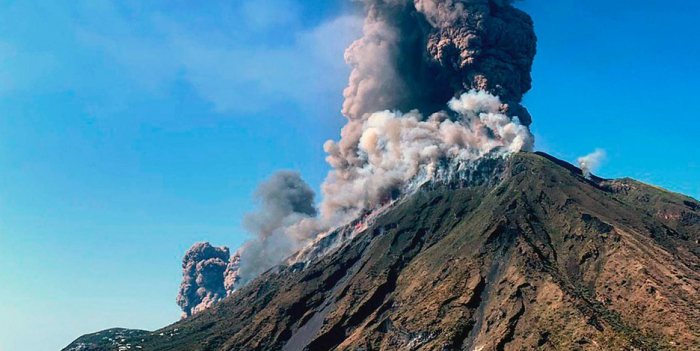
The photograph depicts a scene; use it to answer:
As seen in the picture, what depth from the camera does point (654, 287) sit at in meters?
128

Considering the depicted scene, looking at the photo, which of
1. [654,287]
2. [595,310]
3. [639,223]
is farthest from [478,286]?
[639,223]

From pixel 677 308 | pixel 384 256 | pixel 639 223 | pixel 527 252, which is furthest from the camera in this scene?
pixel 384 256

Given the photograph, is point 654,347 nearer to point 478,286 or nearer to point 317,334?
point 478,286

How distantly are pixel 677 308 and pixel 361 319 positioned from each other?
278 feet

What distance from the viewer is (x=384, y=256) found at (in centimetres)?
19888

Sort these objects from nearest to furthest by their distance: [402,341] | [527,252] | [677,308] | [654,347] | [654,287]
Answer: [654,347] < [677,308] < [654,287] < [402,341] < [527,252]

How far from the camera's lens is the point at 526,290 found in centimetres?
14200

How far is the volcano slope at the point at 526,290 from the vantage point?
122625mm

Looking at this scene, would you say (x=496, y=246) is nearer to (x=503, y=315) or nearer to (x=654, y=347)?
(x=503, y=315)

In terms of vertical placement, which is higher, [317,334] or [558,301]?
[317,334]

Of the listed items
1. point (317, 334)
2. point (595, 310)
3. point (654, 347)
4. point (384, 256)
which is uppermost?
point (384, 256)

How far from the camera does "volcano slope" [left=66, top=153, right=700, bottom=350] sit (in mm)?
122625

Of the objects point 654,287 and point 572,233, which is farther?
point 572,233

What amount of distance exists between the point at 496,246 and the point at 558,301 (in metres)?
39.7
